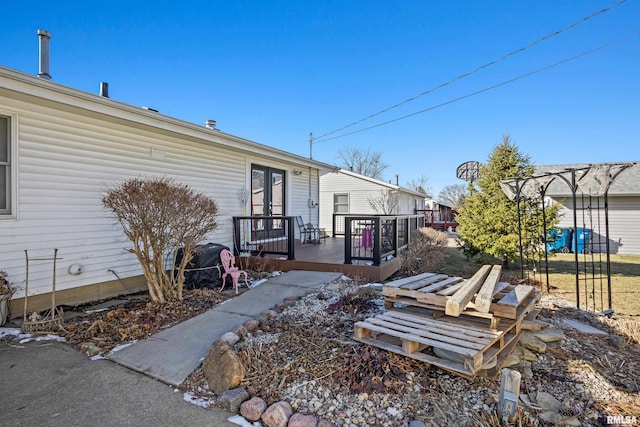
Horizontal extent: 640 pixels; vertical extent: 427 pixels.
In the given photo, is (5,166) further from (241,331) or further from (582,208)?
(582,208)

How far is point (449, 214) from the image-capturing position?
24.0 meters

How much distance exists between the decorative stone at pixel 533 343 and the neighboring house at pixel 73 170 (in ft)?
18.7

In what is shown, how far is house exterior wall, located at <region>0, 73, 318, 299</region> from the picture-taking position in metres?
3.97

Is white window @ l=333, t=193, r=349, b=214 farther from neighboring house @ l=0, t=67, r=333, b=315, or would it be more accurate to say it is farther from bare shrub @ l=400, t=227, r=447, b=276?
neighboring house @ l=0, t=67, r=333, b=315

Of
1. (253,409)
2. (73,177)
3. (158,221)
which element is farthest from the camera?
(73,177)

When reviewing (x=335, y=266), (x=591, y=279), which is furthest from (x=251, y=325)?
(x=591, y=279)

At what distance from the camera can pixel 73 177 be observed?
14.9ft

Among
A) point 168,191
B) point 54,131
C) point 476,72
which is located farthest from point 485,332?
point 476,72

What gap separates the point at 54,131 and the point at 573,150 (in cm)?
2293

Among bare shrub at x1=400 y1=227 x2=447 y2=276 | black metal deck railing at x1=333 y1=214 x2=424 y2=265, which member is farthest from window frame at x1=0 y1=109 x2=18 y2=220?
bare shrub at x1=400 y1=227 x2=447 y2=276

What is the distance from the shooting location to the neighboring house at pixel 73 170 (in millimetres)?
3908

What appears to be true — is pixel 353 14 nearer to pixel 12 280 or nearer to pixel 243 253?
pixel 243 253

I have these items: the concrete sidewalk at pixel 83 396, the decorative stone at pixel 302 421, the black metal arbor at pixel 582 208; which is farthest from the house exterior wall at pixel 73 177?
the black metal arbor at pixel 582 208

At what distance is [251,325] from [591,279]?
26.5 feet
